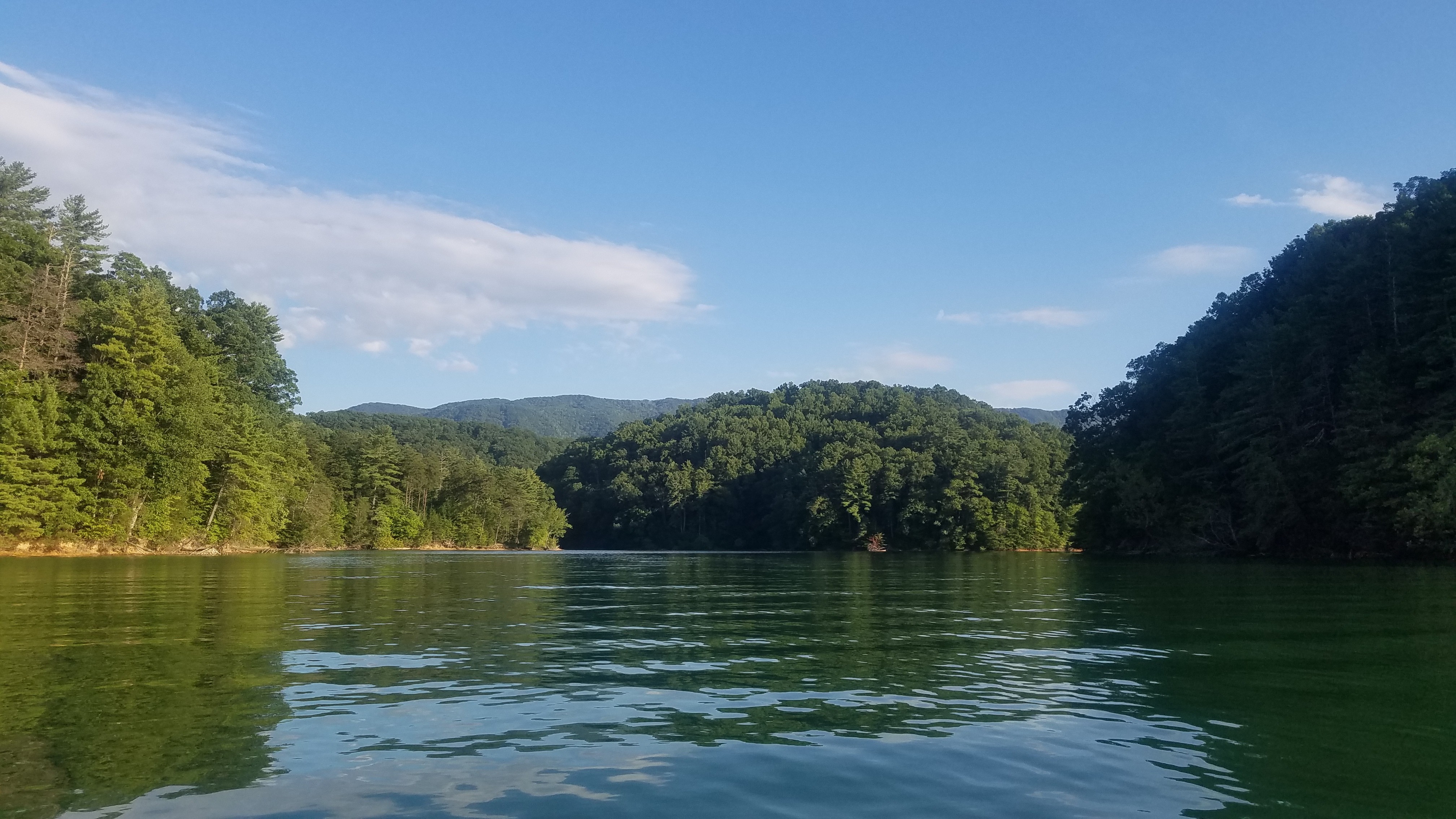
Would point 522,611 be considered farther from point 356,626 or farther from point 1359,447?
point 1359,447

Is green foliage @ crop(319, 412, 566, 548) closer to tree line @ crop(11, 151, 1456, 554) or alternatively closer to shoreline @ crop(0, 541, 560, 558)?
tree line @ crop(11, 151, 1456, 554)

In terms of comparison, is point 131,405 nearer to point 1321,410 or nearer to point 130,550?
point 130,550

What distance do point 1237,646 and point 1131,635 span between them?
82.8 inches

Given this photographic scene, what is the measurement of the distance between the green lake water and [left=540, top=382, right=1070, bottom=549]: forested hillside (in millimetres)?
103668

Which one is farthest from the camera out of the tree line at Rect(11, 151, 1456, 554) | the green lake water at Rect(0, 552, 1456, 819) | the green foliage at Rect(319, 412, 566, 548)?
the green foliage at Rect(319, 412, 566, 548)

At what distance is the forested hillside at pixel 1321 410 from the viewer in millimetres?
47250

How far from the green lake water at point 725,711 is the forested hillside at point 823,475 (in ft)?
340

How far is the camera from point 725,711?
32.2 ft

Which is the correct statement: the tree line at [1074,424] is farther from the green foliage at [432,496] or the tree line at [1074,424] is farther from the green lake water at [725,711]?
the green lake water at [725,711]

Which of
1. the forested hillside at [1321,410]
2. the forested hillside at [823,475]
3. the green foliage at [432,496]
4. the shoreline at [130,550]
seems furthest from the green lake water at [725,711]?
the forested hillside at [823,475]

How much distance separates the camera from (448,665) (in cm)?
→ 1295

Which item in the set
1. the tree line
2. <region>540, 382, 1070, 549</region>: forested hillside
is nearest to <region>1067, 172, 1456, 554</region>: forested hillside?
the tree line

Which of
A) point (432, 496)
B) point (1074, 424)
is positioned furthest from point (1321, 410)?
point (432, 496)

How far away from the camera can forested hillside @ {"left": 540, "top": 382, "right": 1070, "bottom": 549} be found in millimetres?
123438
